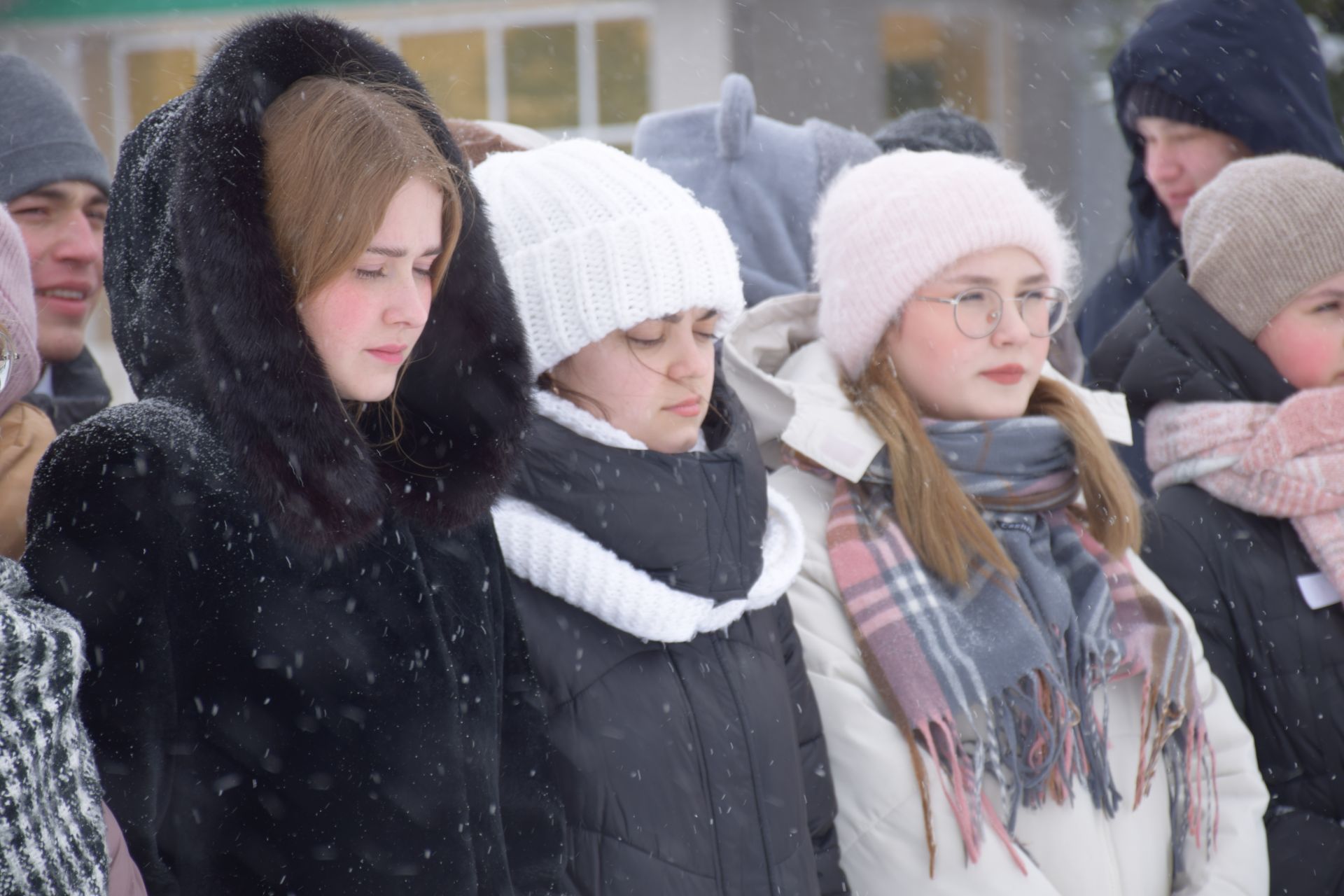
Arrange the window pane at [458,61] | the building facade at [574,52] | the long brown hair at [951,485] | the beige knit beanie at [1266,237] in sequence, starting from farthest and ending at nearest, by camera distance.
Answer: the window pane at [458,61] → the building facade at [574,52] → the beige knit beanie at [1266,237] → the long brown hair at [951,485]

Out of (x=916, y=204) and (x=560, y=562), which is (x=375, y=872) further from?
(x=916, y=204)

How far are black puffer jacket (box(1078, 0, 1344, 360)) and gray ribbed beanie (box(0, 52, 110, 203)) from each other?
316cm

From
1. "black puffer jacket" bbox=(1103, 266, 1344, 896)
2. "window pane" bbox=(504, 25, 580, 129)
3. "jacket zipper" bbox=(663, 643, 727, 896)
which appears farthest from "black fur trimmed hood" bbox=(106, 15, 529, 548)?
"window pane" bbox=(504, 25, 580, 129)

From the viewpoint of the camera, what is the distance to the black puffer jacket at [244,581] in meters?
1.72

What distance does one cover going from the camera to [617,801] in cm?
229

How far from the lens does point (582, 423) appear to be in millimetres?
2426

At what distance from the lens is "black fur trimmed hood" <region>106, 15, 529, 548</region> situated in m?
1.81

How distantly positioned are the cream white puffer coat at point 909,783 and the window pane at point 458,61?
9475mm

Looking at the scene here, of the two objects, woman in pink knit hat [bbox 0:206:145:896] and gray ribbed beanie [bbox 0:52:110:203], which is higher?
gray ribbed beanie [bbox 0:52:110:203]

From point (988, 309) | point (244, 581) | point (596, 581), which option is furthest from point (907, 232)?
point (244, 581)

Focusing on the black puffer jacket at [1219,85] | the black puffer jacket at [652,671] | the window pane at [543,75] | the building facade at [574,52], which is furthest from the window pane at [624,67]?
the black puffer jacket at [652,671]

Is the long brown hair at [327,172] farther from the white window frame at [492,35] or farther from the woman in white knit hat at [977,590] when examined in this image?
the white window frame at [492,35]

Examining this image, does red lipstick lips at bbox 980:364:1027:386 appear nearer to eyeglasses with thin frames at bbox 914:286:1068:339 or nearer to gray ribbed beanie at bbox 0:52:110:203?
eyeglasses with thin frames at bbox 914:286:1068:339

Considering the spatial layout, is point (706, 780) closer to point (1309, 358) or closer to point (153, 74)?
point (1309, 358)
